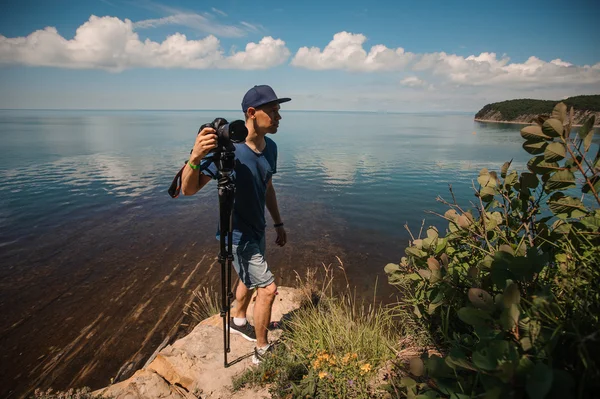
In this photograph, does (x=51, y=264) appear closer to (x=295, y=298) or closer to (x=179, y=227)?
(x=179, y=227)

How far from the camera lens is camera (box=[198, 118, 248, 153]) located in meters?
2.65

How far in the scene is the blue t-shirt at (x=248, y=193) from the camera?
10.6 feet

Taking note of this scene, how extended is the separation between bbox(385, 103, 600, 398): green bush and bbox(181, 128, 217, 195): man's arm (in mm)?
2040

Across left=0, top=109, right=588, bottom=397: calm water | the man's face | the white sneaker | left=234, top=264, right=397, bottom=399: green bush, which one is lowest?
left=0, top=109, right=588, bottom=397: calm water

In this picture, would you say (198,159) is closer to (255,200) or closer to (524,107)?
(255,200)

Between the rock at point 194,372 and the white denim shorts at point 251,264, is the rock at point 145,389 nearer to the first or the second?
the rock at point 194,372

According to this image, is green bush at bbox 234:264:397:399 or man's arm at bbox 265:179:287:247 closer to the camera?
green bush at bbox 234:264:397:399

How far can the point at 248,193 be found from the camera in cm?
327

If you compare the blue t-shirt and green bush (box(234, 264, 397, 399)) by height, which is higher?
the blue t-shirt

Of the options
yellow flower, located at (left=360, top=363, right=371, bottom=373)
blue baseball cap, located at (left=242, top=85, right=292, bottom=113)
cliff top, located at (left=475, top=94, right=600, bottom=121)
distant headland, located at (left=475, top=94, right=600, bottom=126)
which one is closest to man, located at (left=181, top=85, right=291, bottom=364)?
blue baseball cap, located at (left=242, top=85, right=292, bottom=113)

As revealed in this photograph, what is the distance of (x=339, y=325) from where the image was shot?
3377mm

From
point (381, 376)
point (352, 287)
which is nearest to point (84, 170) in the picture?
point (352, 287)

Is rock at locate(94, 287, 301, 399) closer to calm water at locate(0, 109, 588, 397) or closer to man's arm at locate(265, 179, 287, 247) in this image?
man's arm at locate(265, 179, 287, 247)

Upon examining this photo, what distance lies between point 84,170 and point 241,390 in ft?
74.1
